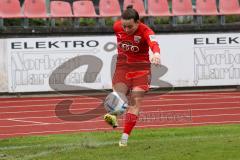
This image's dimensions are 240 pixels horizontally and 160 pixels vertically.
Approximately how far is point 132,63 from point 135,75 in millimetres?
195

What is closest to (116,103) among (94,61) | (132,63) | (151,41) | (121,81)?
(121,81)

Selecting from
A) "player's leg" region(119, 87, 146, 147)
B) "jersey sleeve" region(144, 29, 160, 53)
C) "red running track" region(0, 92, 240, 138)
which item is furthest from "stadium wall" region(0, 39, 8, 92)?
"jersey sleeve" region(144, 29, 160, 53)

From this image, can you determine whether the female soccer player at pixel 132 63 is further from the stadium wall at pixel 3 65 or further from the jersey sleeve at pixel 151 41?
the stadium wall at pixel 3 65

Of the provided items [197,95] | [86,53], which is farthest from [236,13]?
[86,53]

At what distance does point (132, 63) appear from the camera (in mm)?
10414

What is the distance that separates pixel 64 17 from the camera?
23188 mm

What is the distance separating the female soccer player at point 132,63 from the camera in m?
10.0

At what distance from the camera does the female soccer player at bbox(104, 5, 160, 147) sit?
394 inches

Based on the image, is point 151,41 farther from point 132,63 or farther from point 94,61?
point 94,61

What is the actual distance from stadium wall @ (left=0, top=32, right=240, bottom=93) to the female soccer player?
416 inches

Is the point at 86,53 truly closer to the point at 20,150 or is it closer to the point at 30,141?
the point at 30,141

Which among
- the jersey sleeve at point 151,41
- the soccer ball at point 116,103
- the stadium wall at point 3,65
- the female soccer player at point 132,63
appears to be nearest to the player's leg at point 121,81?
the female soccer player at point 132,63

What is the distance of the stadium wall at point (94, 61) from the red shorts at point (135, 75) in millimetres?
10596

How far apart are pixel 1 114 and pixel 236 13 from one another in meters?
10.8
